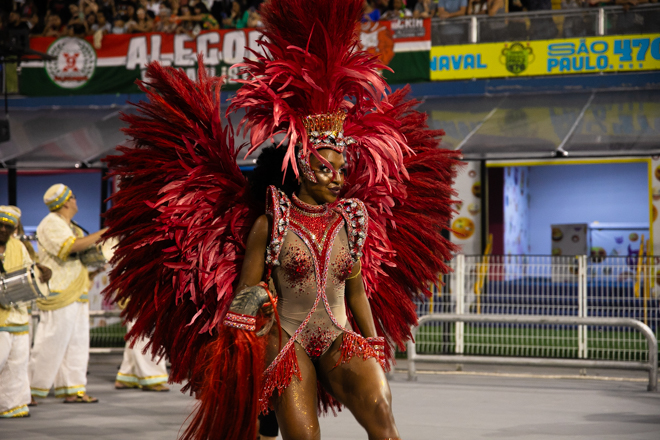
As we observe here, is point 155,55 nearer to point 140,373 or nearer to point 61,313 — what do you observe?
point 140,373

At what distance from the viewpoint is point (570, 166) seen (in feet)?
50.1

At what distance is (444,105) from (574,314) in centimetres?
522

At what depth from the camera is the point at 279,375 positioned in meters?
2.96

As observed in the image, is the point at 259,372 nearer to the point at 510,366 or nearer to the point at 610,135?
the point at 510,366

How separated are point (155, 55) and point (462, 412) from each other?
367 inches

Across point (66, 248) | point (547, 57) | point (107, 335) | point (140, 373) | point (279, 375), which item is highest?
point (547, 57)

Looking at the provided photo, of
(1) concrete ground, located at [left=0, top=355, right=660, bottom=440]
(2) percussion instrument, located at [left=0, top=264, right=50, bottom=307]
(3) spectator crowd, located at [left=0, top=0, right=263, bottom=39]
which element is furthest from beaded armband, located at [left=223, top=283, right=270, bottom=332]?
(3) spectator crowd, located at [left=0, top=0, right=263, bottom=39]

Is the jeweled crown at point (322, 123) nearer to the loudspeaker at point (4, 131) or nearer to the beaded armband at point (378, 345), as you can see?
the beaded armband at point (378, 345)

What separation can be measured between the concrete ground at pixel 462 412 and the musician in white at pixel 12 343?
0.17 meters

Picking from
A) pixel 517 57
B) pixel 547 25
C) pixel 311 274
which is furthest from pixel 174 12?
pixel 311 274

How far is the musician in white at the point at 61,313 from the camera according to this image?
6309 mm

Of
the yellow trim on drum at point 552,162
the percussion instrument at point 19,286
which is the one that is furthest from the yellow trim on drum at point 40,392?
the yellow trim on drum at point 552,162

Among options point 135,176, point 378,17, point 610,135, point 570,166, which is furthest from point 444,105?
point 135,176

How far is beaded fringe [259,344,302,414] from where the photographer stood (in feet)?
9.64
